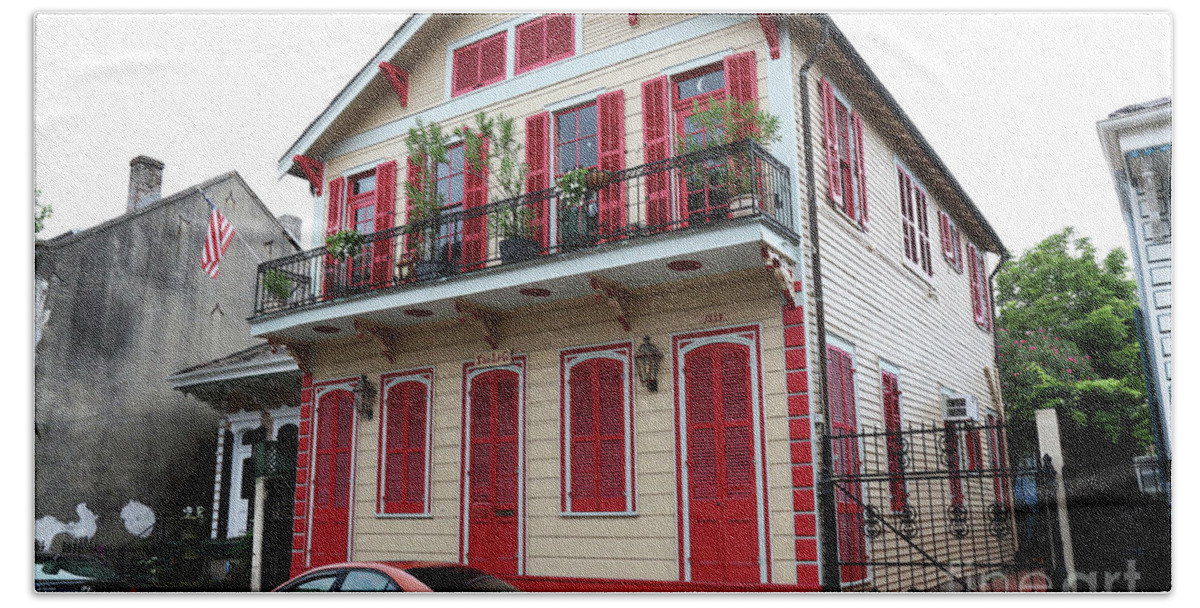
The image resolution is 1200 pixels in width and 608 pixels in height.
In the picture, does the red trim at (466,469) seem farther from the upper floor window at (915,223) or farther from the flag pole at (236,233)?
the upper floor window at (915,223)

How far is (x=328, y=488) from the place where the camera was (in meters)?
10.7

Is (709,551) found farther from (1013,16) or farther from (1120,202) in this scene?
(1013,16)

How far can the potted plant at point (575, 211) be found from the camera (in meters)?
8.65

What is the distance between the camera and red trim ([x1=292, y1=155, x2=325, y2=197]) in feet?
35.9

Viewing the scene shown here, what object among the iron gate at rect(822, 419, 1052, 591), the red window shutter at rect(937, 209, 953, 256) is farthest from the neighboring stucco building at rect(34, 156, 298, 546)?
the red window shutter at rect(937, 209, 953, 256)

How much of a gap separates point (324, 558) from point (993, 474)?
691 cm

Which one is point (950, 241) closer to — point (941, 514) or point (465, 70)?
point (941, 514)

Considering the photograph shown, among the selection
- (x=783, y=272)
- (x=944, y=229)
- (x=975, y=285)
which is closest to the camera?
(x=783, y=272)

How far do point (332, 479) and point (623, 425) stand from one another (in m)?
3.85

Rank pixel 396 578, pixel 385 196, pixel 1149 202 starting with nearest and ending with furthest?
pixel 396 578 → pixel 1149 202 → pixel 385 196

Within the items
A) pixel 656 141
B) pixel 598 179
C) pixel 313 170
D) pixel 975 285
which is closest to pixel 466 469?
pixel 598 179

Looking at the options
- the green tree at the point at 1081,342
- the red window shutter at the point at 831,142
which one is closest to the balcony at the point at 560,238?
the red window shutter at the point at 831,142

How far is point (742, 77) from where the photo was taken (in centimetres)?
869

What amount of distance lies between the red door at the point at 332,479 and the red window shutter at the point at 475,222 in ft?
7.55
